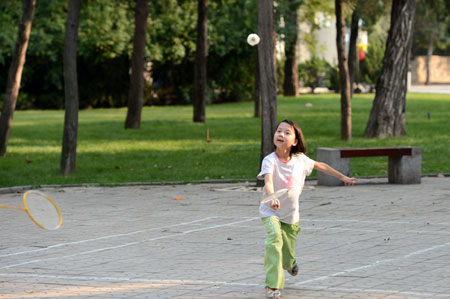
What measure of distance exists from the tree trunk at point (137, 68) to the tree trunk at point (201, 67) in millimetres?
2655

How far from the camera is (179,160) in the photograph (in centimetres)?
2162

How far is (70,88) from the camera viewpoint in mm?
18688

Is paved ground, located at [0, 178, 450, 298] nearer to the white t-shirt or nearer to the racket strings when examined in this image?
the white t-shirt

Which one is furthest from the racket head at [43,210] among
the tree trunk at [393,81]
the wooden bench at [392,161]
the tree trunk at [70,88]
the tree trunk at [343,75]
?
the tree trunk at [393,81]

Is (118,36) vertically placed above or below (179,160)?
above

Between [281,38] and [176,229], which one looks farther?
[281,38]

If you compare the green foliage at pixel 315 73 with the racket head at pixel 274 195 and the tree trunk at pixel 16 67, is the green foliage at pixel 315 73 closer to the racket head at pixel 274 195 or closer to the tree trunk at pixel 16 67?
the tree trunk at pixel 16 67

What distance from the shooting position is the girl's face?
7.90m

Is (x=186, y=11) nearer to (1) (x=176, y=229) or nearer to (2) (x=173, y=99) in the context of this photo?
(2) (x=173, y=99)

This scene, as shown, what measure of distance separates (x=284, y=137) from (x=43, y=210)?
218 centimetres

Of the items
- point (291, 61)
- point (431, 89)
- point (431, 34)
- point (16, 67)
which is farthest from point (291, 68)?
point (431, 34)

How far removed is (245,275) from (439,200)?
6.40 metres

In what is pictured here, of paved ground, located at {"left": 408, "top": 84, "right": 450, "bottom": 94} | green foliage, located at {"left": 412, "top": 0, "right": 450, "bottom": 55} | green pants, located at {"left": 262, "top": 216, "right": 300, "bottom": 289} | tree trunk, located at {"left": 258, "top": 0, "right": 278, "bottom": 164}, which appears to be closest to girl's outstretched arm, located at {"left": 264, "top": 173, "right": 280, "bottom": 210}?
green pants, located at {"left": 262, "top": 216, "right": 300, "bottom": 289}

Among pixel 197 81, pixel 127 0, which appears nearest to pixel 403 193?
pixel 197 81
